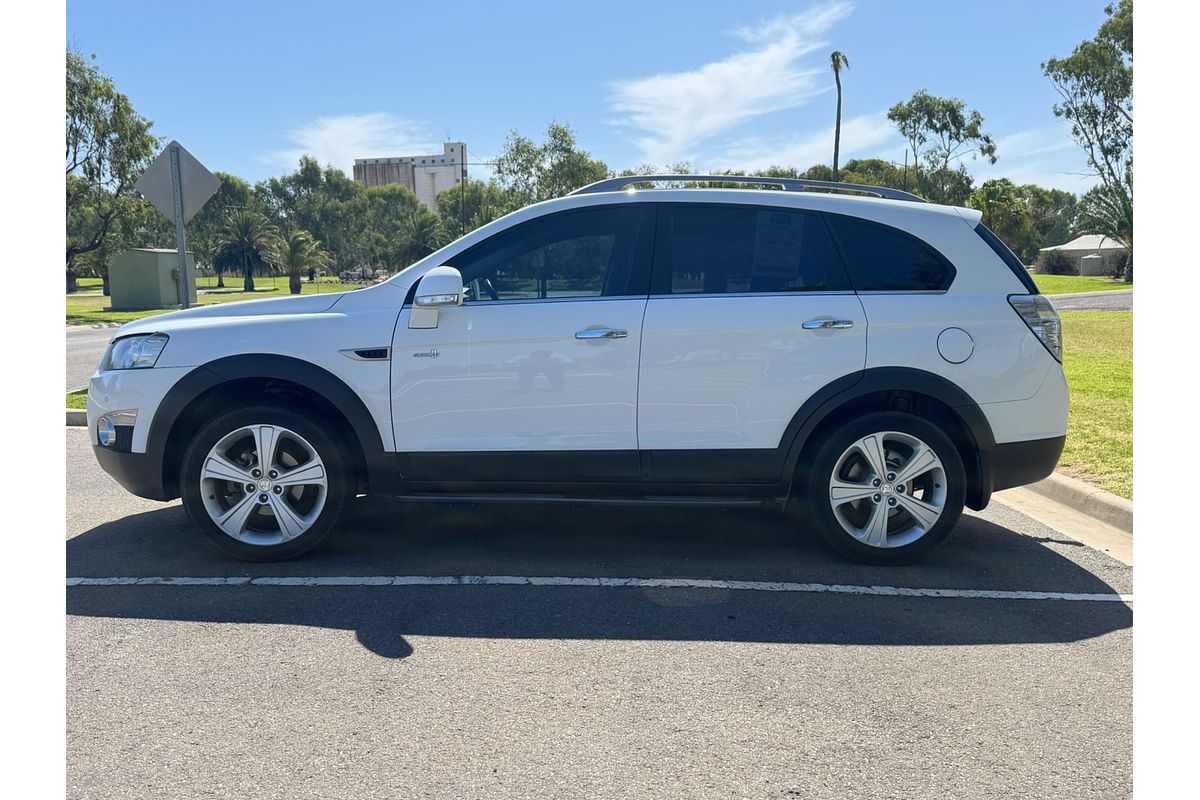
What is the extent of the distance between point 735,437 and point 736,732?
73.8 inches

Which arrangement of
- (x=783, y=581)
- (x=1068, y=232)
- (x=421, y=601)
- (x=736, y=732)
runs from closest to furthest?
(x=736, y=732) < (x=421, y=601) < (x=783, y=581) < (x=1068, y=232)

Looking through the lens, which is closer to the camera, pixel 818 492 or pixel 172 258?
pixel 818 492

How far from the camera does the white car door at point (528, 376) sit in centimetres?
467

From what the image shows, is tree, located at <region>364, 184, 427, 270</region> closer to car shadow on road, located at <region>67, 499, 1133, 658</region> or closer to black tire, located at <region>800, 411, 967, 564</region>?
car shadow on road, located at <region>67, 499, 1133, 658</region>

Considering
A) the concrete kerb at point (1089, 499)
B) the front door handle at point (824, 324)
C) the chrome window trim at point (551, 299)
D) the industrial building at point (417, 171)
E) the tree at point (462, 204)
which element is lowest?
the concrete kerb at point (1089, 499)

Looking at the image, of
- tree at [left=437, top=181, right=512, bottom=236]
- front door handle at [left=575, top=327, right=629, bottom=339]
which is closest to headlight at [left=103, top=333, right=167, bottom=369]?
front door handle at [left=575, top=327, right=629, bottom=339]

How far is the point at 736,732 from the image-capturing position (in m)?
3.08

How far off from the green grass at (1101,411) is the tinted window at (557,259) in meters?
3.76

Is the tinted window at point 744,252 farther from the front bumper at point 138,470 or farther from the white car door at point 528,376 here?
the front bumper at point 138,470

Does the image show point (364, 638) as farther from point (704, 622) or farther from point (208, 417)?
point (208, 417)

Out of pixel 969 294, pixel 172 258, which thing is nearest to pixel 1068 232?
pixel 172 258

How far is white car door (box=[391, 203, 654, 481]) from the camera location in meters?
4.67

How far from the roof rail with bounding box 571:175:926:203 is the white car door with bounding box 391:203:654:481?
Answer: 463 millimetres

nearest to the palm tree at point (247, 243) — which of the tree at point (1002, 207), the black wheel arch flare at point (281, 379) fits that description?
the tree at point (1002, 207)
